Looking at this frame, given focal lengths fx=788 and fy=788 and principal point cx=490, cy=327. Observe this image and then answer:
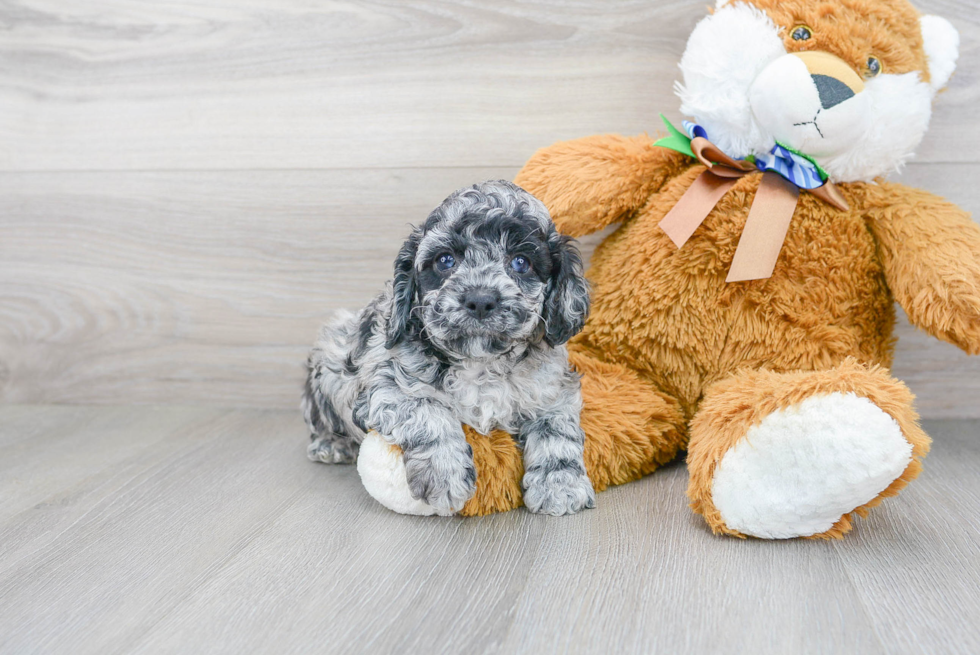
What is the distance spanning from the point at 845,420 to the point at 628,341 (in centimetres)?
64

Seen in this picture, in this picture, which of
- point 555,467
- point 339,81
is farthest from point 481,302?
point 339,81

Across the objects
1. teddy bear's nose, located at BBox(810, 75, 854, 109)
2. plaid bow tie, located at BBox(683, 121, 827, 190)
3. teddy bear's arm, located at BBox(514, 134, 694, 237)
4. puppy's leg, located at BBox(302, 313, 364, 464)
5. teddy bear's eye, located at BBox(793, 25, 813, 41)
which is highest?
teddy bear's eye, located at BBox(793, 25, 813, 41)

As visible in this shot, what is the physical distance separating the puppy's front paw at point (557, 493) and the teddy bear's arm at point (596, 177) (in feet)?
2.01

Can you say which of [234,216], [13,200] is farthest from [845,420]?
[13,200]

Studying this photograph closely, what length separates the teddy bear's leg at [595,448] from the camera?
1.67 meters

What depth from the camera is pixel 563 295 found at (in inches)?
64.7

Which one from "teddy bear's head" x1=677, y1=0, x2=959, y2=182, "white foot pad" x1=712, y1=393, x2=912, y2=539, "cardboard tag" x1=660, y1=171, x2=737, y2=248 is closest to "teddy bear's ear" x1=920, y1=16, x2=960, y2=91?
"teddy bear's head" x1=677, y1=0, x2=959, y2=182

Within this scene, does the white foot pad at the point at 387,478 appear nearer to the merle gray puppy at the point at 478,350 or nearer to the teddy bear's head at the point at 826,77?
the merle gray puppy at the point at 478,350

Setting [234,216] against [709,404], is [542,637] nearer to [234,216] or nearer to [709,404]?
[709,404]

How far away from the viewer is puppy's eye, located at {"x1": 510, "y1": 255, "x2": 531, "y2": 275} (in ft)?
5.27

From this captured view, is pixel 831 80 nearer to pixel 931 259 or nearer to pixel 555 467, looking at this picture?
pixel 931 259

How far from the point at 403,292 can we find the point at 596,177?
0.59 meters

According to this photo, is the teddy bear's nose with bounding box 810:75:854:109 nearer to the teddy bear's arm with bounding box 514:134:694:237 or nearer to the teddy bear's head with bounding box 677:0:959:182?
the teddy bear's head with bounding box 677:0:959:182

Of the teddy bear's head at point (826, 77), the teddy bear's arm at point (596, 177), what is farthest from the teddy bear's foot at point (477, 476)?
the teddy bear's head at point (826, 77)
